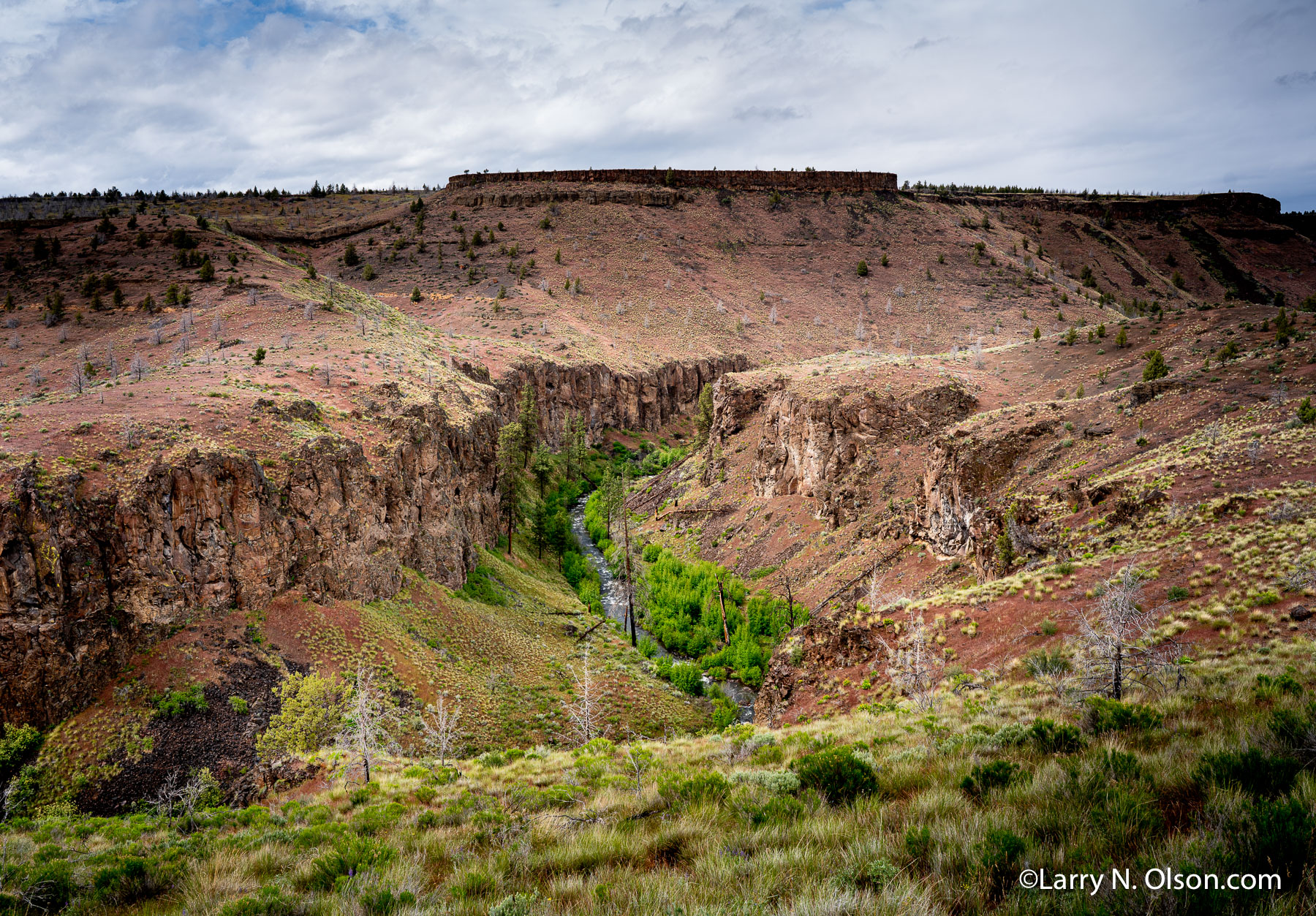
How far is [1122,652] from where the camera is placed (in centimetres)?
1305

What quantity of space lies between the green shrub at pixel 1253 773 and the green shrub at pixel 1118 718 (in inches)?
103

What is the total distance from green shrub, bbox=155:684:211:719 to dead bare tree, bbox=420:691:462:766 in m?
6.96

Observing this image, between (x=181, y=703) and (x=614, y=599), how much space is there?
27.0 meters

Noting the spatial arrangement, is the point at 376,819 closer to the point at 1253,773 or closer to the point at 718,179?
the point at 1253,773

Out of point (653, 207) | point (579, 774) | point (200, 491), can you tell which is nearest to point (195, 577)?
point (200, 491)

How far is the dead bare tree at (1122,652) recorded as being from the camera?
37.3 feet

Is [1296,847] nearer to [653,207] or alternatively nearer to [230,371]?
[230,371]

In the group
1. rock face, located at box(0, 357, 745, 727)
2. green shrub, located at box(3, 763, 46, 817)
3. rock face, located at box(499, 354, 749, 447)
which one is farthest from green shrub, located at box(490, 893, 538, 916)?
rock face, located at box(499, 354, 749, 447)

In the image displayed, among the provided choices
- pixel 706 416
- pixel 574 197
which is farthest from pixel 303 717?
pixel 574 197

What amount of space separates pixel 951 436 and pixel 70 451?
123 feet

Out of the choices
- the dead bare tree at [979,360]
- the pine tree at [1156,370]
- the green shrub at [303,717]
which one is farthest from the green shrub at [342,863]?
the dead bare tree at [979,360]

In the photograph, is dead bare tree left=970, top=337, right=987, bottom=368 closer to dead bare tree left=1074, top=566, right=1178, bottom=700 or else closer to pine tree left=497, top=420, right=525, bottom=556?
dead bare tree left=1074, top=566, right=1178, bottom=700

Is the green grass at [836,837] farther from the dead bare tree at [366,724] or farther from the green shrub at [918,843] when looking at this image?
the dead bare tree at [366,724]

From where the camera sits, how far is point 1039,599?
19.4 m
